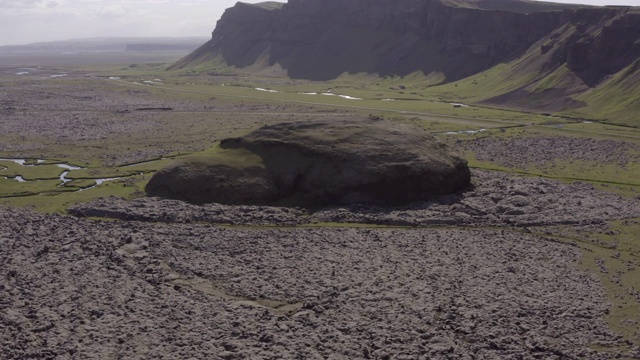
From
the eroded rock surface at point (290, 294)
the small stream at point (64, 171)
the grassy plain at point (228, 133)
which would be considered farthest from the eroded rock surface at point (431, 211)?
the small stream at point (64, 171)

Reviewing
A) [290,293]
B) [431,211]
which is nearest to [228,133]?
[431,211]

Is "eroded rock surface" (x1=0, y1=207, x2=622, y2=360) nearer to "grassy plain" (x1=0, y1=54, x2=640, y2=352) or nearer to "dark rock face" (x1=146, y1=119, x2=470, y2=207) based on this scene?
"grassy plain" (x1=0, y1=54, x2=640, y2=352)

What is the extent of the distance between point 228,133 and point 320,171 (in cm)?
5002

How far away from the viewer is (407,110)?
495 feet

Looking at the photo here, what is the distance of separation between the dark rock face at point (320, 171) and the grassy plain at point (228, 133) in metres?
6.28

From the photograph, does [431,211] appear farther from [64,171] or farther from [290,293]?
[64,171]

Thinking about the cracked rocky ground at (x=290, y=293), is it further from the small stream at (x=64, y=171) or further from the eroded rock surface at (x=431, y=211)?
the small stream at (x=64, y=171)

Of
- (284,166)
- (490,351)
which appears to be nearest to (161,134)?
(284,166)

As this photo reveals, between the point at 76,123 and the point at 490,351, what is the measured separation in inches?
4338

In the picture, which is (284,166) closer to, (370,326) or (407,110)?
(370,326)

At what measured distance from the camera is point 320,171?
68.2 m

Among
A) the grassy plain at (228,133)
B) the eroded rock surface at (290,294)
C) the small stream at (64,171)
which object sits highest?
the grassy plain at (228,133)

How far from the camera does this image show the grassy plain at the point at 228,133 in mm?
59406

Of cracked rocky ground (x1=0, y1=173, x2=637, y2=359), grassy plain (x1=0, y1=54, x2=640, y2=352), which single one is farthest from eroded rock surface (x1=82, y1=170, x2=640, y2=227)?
grassy plain (x1=0, y1=54, x2=640, y2=352)
